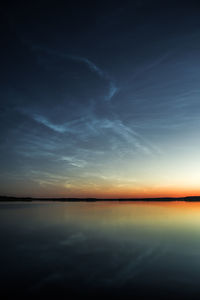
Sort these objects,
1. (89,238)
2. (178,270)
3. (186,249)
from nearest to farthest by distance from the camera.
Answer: (178,270)
(186,249)
(89,238)

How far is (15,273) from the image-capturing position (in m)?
10.5

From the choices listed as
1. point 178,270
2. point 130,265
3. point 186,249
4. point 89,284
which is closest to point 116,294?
point 89,284

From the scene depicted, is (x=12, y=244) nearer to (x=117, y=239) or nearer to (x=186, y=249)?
(x=117, y=239)

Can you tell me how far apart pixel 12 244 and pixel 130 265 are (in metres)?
10.5

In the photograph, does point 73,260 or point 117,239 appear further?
point 117,239

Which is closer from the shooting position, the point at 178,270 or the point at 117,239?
the point at 178,270

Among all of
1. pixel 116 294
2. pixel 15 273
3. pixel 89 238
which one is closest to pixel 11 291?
pixel 15 273

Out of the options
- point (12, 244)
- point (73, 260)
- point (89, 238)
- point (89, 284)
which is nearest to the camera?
point (89, 284)

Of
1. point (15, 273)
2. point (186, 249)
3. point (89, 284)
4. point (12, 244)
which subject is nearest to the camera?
point (89, 284)

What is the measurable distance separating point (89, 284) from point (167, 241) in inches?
440

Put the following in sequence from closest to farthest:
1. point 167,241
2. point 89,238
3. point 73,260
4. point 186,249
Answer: point 73,260 < point 186,249 < point 167,241 < point 89,238

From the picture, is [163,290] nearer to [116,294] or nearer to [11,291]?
[116,294]

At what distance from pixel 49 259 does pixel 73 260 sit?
1.56m

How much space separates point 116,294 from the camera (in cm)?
831
